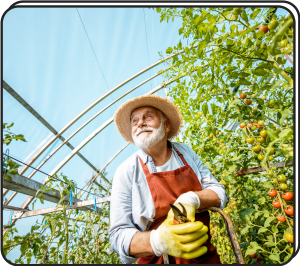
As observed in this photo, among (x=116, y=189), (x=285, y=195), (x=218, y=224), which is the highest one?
(x=116, y=189)

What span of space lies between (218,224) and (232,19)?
183 centimetres

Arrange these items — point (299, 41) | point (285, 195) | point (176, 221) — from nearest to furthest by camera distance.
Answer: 1. point (299, 41)
2. point (176, 221)
3. point (285, 195)

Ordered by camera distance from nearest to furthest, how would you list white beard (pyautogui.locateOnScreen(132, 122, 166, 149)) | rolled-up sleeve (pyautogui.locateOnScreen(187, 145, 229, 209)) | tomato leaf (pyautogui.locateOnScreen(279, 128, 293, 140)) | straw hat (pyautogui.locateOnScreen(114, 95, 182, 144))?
tomato leaf (pyautogui.locateOnScreen(279, 128, 293, 140)) → rolled-up sleeve (pyautogui.locateOnScreen(187, 145, 229, 209)) → white beard (pyautogui.locateOnScreen(132, 122, 166, 149)) → straw hat (pyautogui.locateOnScreen(114, 95, 182, 144))

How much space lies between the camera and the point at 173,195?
3.97ft

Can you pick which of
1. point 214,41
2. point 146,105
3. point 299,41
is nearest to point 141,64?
point 146,105

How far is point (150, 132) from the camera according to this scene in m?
1.43

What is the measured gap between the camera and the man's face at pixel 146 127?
1413 mm

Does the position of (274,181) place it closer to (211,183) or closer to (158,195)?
(211,183)

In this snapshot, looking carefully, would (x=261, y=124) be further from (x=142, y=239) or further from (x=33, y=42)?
(x=33, y=42)

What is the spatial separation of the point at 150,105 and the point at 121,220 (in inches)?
38.6

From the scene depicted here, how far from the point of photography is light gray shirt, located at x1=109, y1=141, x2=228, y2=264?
1043 millimetres

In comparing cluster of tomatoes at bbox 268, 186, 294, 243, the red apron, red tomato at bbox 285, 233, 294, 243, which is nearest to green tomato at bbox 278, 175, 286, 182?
cluster of tomatoes at bbox 268, 186, 294, 243

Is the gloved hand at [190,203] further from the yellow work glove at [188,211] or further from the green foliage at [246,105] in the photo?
the green foliage at [246,105]

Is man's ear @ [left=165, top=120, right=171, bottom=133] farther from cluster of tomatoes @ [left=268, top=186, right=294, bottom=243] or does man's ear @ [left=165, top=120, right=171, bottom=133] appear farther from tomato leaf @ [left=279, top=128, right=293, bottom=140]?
tomato leaf @ [left=279, top=128, right=293, bottom=140]
